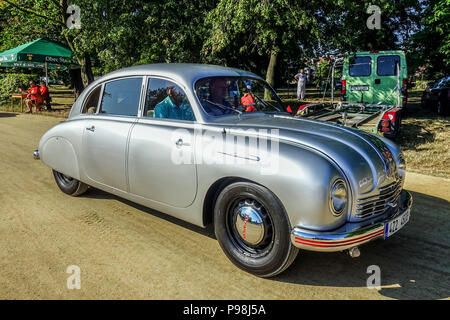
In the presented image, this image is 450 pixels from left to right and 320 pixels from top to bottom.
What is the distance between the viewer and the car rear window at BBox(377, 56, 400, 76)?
1117 cm

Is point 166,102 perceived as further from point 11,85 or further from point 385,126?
point 11,85

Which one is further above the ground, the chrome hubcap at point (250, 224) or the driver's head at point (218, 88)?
the driver's head at point (218, 88)

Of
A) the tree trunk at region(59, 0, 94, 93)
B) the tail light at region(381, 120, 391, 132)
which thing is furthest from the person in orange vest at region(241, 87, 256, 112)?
the tree trunk at region(59, 0, 94, 93)

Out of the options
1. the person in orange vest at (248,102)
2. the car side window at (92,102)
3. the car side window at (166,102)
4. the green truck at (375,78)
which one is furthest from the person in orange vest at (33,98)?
the person in orange vest at (248,102)

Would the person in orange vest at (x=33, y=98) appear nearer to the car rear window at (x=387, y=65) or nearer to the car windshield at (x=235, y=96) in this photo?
the car rear window at (x=387, y=65)

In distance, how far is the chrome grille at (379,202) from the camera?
277cm

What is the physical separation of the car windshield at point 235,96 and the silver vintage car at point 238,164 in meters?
0.01

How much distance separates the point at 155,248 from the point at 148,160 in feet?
2.85

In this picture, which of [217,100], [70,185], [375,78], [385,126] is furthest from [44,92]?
[217,100]

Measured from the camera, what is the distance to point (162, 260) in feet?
10.8

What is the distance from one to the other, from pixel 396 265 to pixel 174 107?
254 cm

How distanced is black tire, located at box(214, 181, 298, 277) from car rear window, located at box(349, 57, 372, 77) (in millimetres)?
10088

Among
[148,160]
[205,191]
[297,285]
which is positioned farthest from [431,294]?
[148,160]
